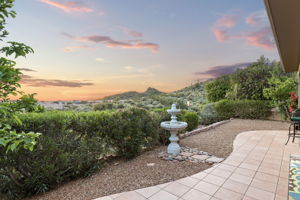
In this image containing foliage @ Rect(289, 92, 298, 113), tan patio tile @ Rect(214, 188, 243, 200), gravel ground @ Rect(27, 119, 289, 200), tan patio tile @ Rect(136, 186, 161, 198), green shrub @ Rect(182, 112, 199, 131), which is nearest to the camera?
tan patio tile @ Rect(214, 188, 243, 200)

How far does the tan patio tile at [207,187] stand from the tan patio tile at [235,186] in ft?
0.58

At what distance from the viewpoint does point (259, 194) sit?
7.02 feet

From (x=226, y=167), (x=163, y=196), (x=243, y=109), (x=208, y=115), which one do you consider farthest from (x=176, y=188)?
(x=243, y=109)

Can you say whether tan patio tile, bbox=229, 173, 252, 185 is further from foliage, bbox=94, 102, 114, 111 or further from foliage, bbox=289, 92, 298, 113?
foliage, bbox=289, 92, 298, 113

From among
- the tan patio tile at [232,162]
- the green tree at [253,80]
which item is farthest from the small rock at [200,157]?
the green tree at [253,80]

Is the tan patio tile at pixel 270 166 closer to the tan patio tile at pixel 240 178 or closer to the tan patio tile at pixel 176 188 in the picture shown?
the tan patio tile at pixel 240 178

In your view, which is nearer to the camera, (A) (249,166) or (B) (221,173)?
(B) (221,173)

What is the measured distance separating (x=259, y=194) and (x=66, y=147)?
3.27 m

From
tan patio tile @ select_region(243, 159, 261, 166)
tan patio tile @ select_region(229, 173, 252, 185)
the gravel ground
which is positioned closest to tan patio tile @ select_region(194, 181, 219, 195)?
the gravel ground

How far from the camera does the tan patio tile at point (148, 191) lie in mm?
2160

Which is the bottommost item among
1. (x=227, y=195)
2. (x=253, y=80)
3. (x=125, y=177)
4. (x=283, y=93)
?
(x=125, y=177)

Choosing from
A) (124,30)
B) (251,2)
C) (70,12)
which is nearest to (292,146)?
(251,2)

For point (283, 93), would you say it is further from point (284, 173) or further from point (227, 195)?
point (227, 195)

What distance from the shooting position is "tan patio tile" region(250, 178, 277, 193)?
2.26 metres
